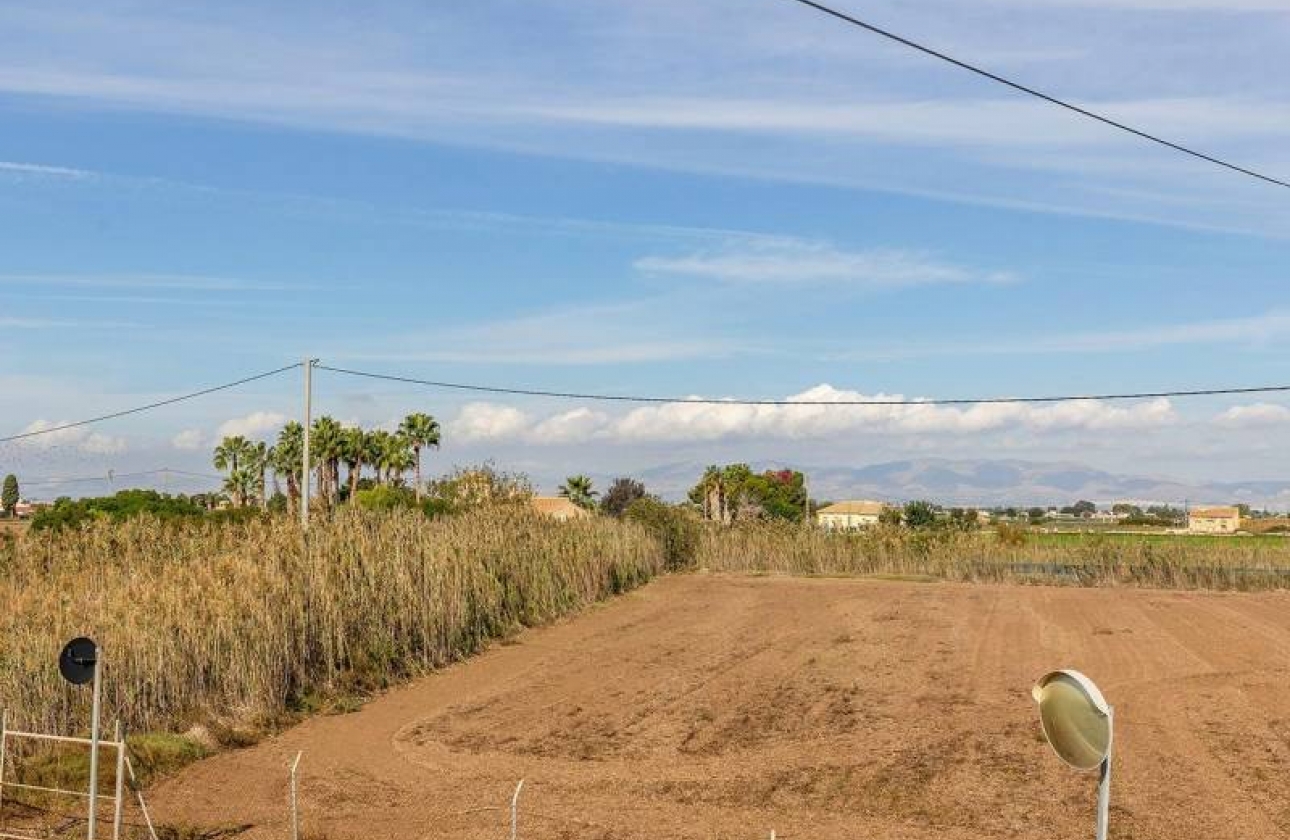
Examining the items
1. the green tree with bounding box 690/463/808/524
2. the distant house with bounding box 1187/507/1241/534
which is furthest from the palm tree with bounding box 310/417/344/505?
the distant house with bounding box 1187/507/1241/534

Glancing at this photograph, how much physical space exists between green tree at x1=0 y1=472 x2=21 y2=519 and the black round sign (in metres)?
121

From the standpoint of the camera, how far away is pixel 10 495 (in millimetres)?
127625

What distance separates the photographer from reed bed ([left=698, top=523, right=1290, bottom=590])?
38312 millimetres

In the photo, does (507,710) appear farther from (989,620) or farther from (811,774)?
(989,620)

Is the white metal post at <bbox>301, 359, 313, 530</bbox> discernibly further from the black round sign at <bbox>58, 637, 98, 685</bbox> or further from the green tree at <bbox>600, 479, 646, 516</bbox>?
the green tree at <bbox>600, 479, 646, 516</bbox>

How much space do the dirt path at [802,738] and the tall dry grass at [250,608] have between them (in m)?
1.18

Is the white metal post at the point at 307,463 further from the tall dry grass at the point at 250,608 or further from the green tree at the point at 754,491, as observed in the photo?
the green tree at the point at 754,491

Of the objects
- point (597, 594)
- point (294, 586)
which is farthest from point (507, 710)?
point (597, 594)

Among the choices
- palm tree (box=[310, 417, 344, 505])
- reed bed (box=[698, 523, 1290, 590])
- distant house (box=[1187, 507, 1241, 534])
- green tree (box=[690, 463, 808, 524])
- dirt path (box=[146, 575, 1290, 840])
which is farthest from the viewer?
distant house (box=[1187, 507, 1241, 534])

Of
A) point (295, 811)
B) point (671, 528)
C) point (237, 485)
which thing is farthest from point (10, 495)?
point (295, 811)

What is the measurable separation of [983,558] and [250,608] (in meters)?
26.4

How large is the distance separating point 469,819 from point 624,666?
10.6 meters

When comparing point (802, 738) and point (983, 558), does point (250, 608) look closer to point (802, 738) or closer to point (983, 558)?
point (802, 738)

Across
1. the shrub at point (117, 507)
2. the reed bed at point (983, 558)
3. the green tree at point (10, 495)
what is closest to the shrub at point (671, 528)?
the reed bed at point (983, 558)
